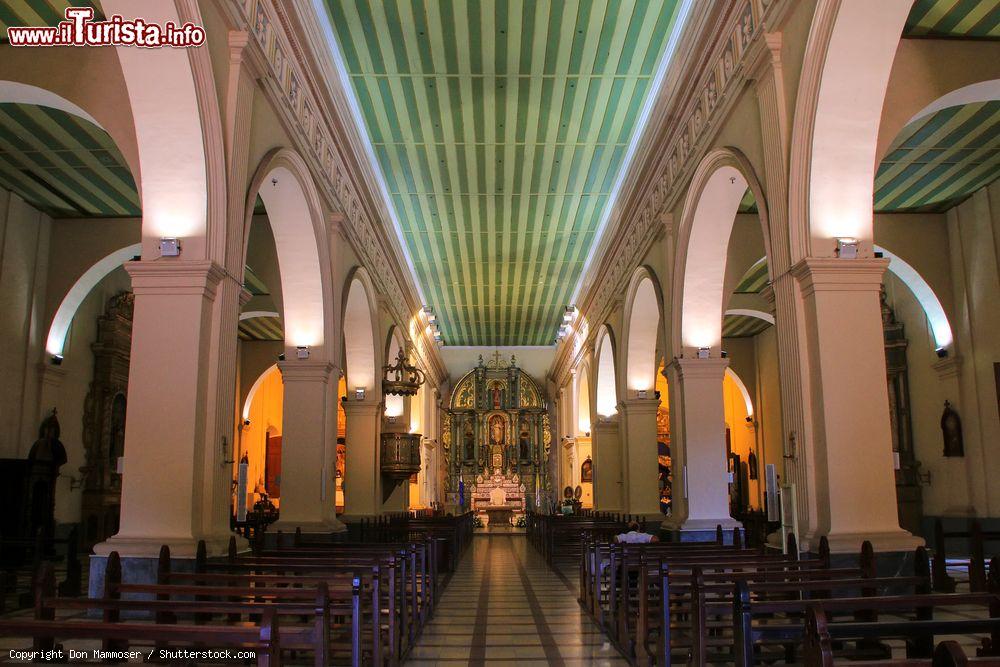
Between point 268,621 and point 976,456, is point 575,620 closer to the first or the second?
point 268,621

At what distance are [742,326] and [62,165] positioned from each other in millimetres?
15091

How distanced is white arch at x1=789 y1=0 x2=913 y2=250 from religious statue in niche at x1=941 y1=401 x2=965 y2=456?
22.3 ft

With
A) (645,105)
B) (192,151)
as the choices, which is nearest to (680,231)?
(645,105)

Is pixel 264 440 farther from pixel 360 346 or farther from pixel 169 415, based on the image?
pixel 169 415

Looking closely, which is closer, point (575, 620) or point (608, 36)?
point (575, 620)

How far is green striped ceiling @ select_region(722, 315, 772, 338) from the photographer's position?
65.2ft

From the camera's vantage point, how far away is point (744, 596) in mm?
3803

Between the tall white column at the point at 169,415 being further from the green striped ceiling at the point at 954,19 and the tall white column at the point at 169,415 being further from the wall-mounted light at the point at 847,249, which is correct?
the green striped ceiling at the point at 954,19

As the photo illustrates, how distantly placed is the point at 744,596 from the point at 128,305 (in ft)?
42.1

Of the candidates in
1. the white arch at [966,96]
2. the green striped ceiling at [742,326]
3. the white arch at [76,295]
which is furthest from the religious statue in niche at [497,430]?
the white arch at [966,96]

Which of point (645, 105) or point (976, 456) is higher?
point (645, 105)

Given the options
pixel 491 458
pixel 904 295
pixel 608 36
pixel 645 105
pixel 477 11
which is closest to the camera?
pixel 477 11

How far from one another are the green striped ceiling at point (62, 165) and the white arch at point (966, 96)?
28.1ft

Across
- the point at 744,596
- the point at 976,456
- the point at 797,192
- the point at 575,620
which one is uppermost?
the point at 797,192
